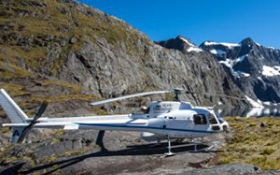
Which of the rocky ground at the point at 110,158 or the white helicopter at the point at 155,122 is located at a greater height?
the white helicopter at the point at 155,122

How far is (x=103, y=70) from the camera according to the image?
13125cm

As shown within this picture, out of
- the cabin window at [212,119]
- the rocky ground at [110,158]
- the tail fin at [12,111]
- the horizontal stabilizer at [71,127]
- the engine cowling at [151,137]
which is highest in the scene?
the tail fin at [12,111]

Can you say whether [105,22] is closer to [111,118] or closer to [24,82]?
[24,82]

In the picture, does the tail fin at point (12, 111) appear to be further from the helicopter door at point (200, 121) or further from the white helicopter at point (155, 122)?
the helicopter door at point (200, 121)

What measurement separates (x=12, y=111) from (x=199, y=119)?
1396cm

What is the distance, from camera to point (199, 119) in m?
20.2

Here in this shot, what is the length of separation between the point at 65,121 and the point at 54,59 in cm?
11536

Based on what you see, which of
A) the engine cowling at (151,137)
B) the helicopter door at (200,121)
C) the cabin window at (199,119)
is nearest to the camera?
the helicopter door at (200,121)

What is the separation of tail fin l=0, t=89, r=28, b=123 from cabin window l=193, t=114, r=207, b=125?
41.0 ft

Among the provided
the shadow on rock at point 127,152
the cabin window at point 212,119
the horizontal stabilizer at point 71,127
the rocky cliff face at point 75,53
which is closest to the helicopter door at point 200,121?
the cabin window at point 212,119

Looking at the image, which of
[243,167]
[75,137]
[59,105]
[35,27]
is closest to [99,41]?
[35,27]

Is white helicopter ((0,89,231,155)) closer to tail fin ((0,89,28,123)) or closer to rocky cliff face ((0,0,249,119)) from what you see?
tail fin ((0,89,28,123))

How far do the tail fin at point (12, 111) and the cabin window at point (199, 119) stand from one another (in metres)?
12.5

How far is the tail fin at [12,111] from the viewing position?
2006 cm
